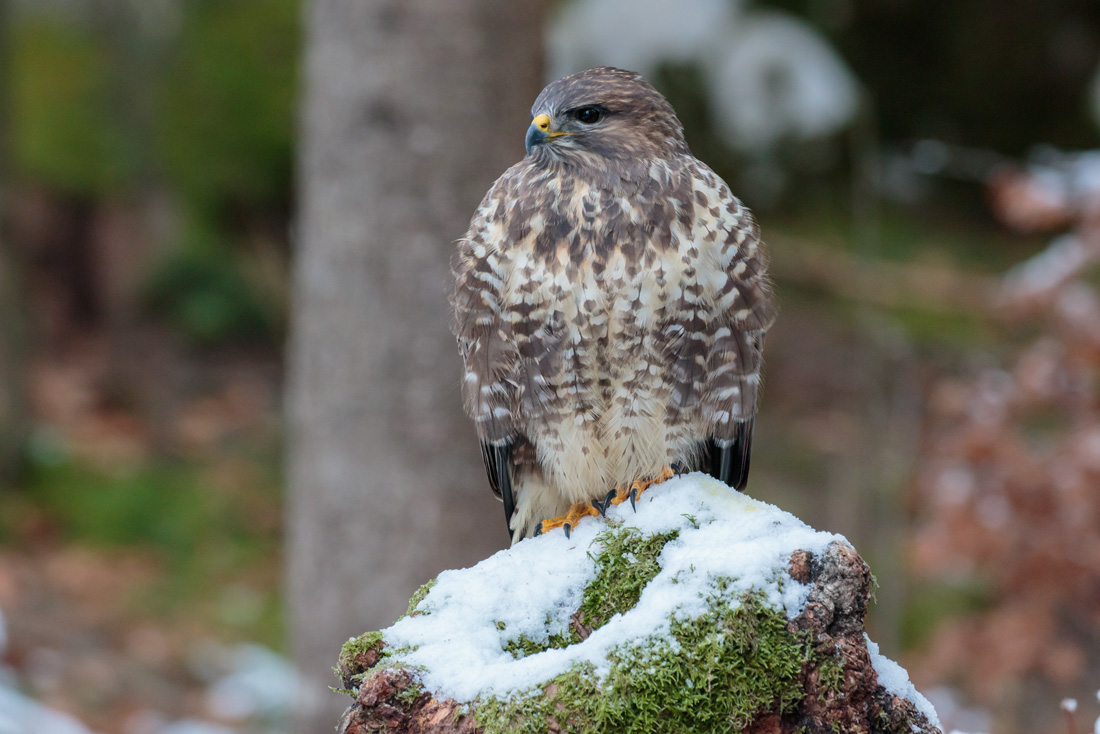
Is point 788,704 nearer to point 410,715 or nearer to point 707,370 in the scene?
point 410,715

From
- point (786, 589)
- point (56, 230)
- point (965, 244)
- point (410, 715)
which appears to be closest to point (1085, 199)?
point (786, 589)

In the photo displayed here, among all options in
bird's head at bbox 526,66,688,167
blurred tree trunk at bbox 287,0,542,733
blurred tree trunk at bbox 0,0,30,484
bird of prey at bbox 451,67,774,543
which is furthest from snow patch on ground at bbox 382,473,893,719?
blurred tree trunk at bbox 0,0,30,484

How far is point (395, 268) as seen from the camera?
3.73m

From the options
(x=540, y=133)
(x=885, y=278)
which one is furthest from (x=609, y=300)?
(x=885, y=278)

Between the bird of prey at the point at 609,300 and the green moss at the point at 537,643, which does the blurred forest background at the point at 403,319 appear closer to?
the bird of prey at the point at 609,300

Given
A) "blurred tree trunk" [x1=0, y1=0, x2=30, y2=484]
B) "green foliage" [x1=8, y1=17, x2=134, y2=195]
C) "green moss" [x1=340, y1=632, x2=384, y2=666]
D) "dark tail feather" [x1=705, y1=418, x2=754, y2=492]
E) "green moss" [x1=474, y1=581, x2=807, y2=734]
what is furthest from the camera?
"green foliage" [x1=8, y1=17, x2=134, y2=195]

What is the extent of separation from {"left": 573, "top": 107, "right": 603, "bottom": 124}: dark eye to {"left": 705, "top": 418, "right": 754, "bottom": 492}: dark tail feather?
2.32 feet

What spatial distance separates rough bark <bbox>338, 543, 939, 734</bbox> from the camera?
5.47 ft

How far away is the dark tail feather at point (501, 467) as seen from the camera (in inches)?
98.0

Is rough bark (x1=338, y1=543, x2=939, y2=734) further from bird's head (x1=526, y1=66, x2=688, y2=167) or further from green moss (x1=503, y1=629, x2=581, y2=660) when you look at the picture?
bird's head (x1=526, y1=66, x2=688, y2=167)

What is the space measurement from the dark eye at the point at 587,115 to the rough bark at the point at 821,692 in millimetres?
1028

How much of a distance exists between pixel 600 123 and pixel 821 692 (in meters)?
1.22

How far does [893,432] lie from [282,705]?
3964 millimetres

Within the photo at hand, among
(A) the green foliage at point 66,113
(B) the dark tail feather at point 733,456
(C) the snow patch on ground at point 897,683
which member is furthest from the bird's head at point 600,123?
(A) the green foliage at point 66,113
